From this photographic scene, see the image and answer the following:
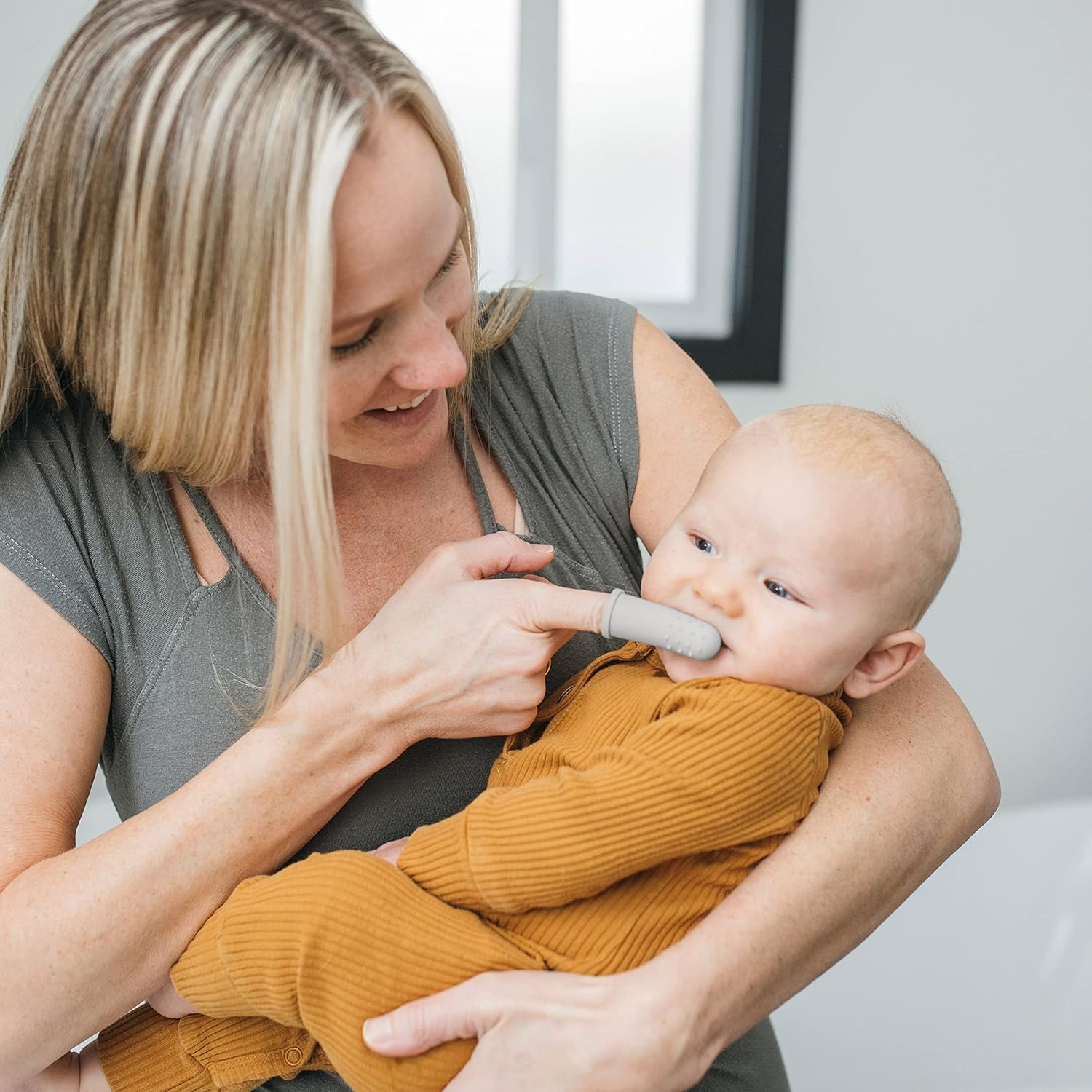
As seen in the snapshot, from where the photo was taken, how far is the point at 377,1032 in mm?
783

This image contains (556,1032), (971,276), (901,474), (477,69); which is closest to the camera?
(556,1032)

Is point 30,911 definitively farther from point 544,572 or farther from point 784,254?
point 784,254

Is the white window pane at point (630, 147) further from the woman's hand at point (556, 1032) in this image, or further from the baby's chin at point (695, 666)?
the woman's hand at point (556, 1032)

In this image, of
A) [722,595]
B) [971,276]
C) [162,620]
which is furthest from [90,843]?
[971,276]

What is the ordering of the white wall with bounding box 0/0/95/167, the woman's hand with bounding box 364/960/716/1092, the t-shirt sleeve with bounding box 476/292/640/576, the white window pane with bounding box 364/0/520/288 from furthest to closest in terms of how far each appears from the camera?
1. the white window pane with bounding box 364/0/520/288
2. the white wall with bounding box 0/0/95/167
3. the t-shirt sleeve with bounding box 476/292/640/576
4. the woman's hand with bounding box 364/960/716/1092

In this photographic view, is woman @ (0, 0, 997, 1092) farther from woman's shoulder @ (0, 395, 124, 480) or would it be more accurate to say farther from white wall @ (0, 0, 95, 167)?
white wall @ (0, 0, 95, 167)

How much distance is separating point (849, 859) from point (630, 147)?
5.03 feet

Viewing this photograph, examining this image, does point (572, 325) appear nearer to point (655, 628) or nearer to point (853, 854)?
point (655, 628)

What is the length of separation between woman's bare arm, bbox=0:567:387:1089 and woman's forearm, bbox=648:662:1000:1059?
30 centimetres

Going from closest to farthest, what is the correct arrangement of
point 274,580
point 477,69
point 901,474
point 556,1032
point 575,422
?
point 556,1032 < point 901,474 < point 274,580 < point 575,422 < point 477,69

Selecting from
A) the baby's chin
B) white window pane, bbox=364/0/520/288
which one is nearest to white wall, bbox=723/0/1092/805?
white window pane, bbox=364/0/520/288

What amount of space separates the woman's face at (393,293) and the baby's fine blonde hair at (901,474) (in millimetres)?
274

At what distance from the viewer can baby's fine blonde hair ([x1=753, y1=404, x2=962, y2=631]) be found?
871mm

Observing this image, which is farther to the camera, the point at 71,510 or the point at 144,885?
the point at 71,510
